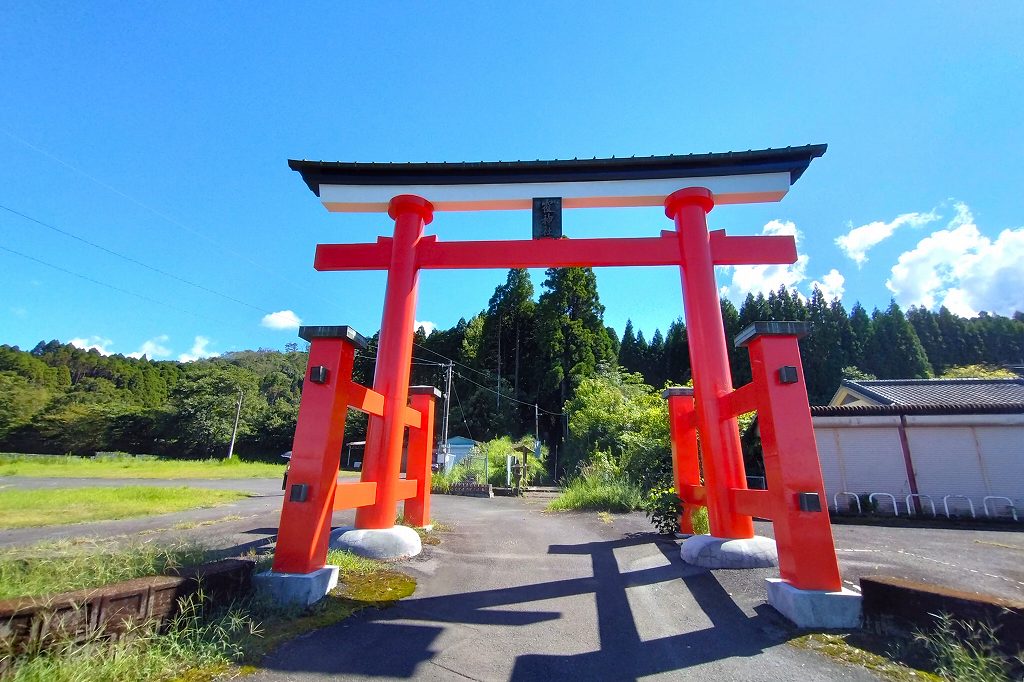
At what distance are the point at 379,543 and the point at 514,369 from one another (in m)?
30.1

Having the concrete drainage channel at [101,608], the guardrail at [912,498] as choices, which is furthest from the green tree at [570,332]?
the concrete drainage channel at [101,608]

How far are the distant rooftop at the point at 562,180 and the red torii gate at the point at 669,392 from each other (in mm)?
21

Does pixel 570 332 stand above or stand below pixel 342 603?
above

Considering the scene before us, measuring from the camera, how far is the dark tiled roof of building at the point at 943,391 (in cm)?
1334

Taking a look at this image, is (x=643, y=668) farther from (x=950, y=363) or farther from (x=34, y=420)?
(x=34, y=420)

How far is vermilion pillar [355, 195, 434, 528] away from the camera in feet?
19.4

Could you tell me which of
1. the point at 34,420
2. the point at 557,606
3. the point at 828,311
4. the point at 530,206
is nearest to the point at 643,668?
the point at 557,606

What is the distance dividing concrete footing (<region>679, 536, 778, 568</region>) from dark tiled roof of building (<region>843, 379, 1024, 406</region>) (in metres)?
11.2

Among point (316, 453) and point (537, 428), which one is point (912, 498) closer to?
point (316, 453)

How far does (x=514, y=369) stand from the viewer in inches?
1401

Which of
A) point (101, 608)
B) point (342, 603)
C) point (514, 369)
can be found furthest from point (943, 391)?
point (514, 369)

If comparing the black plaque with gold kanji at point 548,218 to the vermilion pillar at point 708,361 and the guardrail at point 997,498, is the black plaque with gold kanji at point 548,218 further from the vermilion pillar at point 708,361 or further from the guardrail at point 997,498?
the guardrail at point 997,498

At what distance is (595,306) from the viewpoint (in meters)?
32.4

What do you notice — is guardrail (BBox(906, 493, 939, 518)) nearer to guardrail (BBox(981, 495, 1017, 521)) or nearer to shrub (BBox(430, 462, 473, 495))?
guardrail (BBox(981, 495, 1017, 521))
